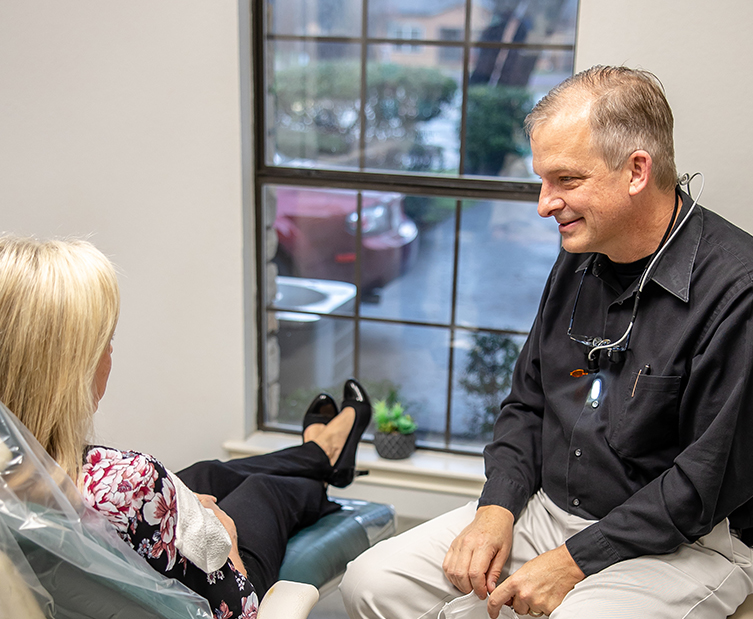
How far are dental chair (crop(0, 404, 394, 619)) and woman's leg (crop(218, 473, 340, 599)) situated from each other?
437 millimetres

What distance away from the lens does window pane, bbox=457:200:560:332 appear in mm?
2750

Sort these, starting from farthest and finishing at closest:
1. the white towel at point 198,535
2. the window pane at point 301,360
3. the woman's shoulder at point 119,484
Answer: the window pane at point 301,360 < the white towel at point 198,535 < the woman's shoulder at point 119,484

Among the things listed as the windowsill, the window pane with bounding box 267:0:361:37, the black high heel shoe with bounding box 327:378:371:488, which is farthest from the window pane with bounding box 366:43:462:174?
the windowsill

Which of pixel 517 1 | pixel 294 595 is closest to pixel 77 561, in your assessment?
pixel 294 595

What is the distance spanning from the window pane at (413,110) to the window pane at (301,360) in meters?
0.67

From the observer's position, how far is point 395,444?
290 centimetres

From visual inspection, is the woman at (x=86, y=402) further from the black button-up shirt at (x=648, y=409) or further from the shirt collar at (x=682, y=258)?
the shirt collar at (x=682, y=258)

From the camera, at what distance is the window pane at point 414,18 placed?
2635 mm

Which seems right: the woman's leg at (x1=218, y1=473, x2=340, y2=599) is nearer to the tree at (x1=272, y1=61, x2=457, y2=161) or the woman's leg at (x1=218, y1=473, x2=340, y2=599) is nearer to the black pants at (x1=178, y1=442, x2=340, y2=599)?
the black pants at (x1=178, y1=442, x2=340, y2=599)

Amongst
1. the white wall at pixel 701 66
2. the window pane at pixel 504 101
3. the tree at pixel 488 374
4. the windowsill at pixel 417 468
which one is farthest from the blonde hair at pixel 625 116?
the windowsill at pixel 417 468

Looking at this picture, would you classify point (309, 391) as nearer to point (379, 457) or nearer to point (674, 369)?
point (379, 457)

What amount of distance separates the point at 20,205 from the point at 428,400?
1795mm

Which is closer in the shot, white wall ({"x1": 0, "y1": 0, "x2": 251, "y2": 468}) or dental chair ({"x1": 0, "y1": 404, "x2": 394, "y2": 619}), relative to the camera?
dental chair ({"x1": 0, "y1": 404, "x2": 394, "y2": 619})

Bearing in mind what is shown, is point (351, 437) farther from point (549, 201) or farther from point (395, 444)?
point (549, 201)
